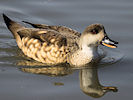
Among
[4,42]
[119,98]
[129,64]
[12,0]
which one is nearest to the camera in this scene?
[119,98]

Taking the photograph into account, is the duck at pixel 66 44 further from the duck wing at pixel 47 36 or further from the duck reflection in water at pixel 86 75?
the duck reflection in water at pixel 86 75

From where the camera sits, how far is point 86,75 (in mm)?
10109

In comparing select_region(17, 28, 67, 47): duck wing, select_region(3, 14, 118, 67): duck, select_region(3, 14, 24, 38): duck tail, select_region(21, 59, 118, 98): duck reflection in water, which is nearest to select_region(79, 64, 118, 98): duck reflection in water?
select_region(21, 59, 118, 98): duck reflection in water

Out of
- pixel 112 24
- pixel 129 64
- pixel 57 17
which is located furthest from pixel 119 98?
pixel 57 17

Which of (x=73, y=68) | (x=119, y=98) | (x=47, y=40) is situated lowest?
(x=119, y=98)

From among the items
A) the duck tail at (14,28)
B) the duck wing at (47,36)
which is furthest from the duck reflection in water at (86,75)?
the duck tail at (14,28)

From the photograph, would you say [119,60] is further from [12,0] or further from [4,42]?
[12,0]

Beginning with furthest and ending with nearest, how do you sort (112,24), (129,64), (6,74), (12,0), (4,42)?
1. (12,0)
2. (112,24)
3. (4,42)
4. (129,64)
5. (6,74)

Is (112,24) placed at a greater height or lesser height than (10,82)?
greater

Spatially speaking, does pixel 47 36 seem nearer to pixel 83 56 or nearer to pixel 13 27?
pixel 83 56

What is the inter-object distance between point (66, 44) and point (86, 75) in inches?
41.2

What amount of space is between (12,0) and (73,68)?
4859mm

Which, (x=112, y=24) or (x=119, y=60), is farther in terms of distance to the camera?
(x=112, y=24)

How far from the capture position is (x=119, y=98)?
29.3ft
